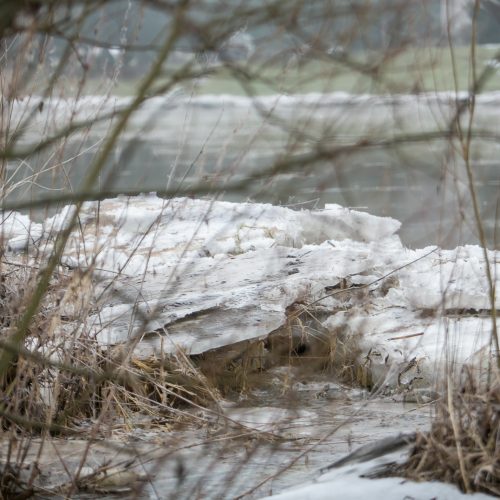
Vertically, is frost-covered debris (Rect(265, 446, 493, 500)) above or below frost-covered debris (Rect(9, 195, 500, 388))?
below

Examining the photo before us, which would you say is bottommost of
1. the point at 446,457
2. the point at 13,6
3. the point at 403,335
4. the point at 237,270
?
the point at 446,457

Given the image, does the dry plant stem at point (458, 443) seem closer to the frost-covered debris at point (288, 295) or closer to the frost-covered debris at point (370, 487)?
the frost-covered debris at point (370, 487)

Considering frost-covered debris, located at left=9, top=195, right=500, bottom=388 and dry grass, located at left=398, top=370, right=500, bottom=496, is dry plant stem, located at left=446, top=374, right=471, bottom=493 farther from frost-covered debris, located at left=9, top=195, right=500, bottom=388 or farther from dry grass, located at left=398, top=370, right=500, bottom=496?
frost-covered debris, located at left=9, top=195, right=500, bottom=388

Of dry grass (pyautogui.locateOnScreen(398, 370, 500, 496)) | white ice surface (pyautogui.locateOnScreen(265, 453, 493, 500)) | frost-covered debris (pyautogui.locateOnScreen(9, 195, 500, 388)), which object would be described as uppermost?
frost-covered debris (pyautogui.locateOnScreen(9, 195, 500, 388))

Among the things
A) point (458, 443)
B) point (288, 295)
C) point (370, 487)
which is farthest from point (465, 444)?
point (288, 295)

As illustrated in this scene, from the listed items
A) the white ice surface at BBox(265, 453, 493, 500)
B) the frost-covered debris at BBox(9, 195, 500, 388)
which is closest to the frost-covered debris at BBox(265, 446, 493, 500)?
the white ice surface at BBox(265, 453, 493, 500)

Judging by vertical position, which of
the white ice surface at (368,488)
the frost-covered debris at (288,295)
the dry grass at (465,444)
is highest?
the frost-covered debris at (288,295)

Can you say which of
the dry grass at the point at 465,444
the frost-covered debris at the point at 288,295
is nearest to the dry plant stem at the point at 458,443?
the dry grass at the point at 465,444

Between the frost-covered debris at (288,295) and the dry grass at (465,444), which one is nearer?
the dry grass at (465,444)

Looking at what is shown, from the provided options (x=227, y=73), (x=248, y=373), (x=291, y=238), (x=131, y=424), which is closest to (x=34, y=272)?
A: (x=131, y=424)

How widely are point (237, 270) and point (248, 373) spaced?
0.66m

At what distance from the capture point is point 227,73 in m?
1.90

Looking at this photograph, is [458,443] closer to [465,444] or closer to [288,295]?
[465,444]

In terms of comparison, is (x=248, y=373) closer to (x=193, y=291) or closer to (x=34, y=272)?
(x=193, y=291)
